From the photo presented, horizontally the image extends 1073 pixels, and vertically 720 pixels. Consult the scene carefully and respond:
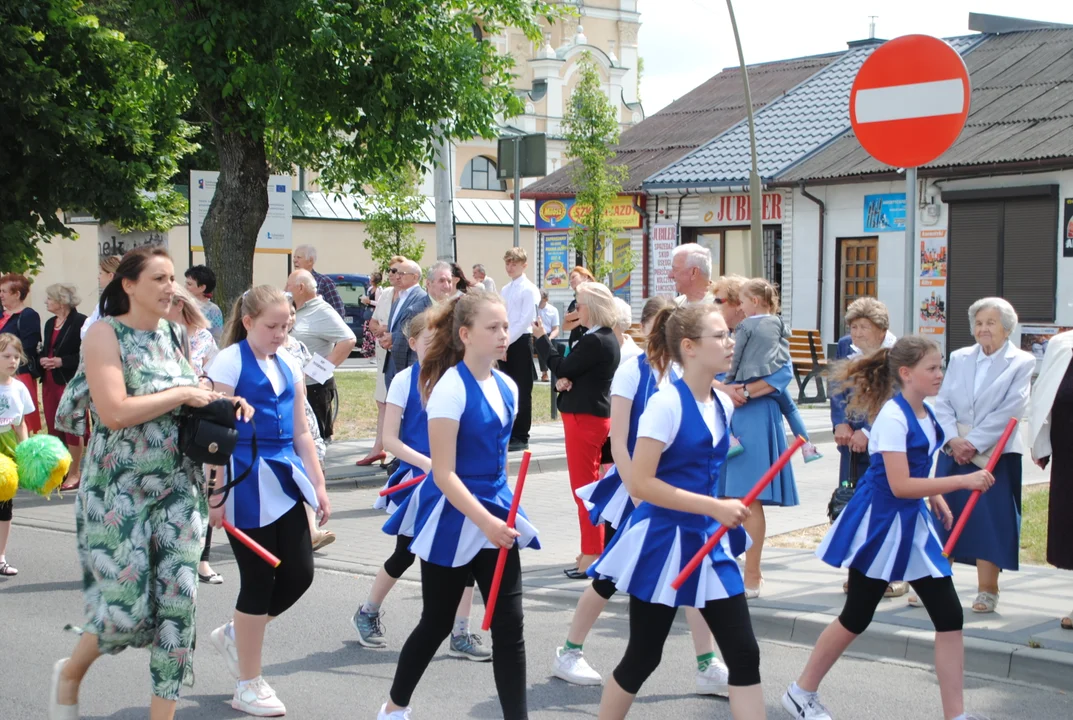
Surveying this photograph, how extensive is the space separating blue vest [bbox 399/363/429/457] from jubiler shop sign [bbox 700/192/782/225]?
2153cm

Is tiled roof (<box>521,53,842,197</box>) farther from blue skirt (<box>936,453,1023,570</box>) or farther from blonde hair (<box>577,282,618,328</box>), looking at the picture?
blue skirt (<box>936,453,1023,570</box>)

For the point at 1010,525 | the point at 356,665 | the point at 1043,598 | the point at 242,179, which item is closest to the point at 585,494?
the point at 356,665

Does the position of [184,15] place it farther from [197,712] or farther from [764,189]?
[764,189]

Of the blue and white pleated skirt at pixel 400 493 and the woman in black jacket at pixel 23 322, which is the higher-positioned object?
the woman in black jacket at pixel 23 322

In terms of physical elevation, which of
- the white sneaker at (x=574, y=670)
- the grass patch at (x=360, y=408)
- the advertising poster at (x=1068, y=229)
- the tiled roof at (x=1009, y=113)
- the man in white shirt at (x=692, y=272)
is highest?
→ the tiled roof at (x=1009, y=113)

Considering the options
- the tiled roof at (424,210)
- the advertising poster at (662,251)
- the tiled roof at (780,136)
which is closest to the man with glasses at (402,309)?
the advertising poster at (662,251)

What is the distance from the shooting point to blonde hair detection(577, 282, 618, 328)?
6988mm

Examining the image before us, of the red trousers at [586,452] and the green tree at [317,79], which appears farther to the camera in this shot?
the green tree at [317,79]

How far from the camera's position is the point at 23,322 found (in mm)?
11602

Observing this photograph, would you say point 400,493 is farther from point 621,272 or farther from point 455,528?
point 621,272

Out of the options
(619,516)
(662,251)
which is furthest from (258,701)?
(662,251)

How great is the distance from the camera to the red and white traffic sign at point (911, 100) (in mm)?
6387

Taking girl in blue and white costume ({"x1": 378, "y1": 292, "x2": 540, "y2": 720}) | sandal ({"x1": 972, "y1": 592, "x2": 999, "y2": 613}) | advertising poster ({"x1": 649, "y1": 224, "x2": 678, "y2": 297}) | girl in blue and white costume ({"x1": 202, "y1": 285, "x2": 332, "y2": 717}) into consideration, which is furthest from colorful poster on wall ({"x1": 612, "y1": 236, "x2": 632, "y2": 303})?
girl in blue and white costume ({"x1": 378, "y1": 292, "x2": 540, "y2": 720})

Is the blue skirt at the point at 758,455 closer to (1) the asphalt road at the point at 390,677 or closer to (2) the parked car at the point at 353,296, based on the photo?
(1) the asphalt road at the point at 390,677
